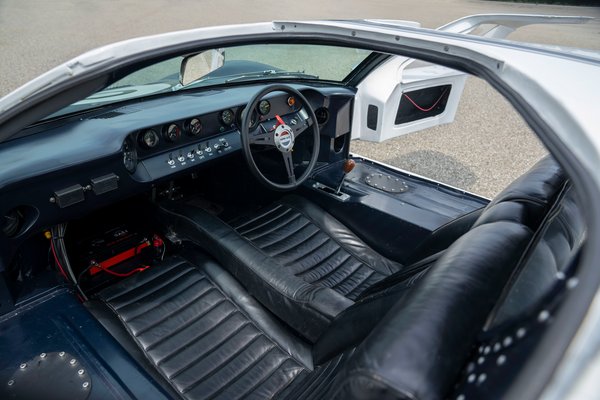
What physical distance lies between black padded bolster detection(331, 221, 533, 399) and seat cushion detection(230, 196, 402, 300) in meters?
1.28

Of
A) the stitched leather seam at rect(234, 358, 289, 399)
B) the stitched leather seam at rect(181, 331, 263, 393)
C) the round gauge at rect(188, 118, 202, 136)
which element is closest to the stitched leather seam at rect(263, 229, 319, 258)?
the stitched leather seam at rect(181, 331, 263, 393)

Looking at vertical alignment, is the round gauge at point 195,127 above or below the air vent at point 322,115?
above

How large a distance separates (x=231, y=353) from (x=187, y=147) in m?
1.16

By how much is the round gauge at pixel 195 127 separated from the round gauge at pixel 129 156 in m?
0.35

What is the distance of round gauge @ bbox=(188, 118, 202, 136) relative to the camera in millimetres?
2289

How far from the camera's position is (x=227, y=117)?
8.07ft

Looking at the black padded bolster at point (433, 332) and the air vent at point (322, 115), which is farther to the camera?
the air vent at point (322, 115)

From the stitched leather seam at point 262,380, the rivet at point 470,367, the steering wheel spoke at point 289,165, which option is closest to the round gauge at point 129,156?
the steering wheel spoke at point 289,165

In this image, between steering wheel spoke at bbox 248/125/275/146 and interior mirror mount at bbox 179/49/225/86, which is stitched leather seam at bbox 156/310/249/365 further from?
interior mirror mount at bbox 179/49/225/86

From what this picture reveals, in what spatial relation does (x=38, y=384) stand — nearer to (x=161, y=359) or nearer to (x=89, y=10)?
(x=161, y=359)

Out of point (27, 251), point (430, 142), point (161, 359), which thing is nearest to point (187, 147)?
point (27, 251)

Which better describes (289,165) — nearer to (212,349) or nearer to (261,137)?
(261,137)

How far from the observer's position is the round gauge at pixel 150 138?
208 centimetres

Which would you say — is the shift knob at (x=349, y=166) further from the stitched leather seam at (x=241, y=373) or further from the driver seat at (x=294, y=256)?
the stitched leather seam at (x=241, y=373)
